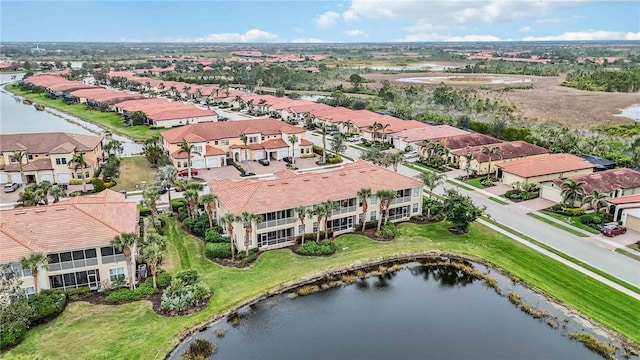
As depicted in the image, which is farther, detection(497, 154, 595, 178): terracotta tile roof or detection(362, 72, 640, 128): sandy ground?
detection(362, 72, 640, 128): sandy ground

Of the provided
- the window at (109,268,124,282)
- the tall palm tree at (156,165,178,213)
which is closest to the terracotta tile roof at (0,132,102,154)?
the tall palm tree at (156,165,178,213)

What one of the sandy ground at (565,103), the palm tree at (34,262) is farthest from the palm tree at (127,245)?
the sandy ground at (565,103)

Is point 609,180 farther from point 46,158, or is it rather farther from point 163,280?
point 46,158

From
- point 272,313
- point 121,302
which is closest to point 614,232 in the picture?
point 272,313

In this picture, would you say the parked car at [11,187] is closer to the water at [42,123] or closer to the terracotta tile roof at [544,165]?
the water at [42,123]

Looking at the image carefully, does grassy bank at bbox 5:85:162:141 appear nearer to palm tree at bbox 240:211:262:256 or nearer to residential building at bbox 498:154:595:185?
palm tree at bbox 240:211:262:256

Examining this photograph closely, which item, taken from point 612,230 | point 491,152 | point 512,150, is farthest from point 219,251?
point 512,150
